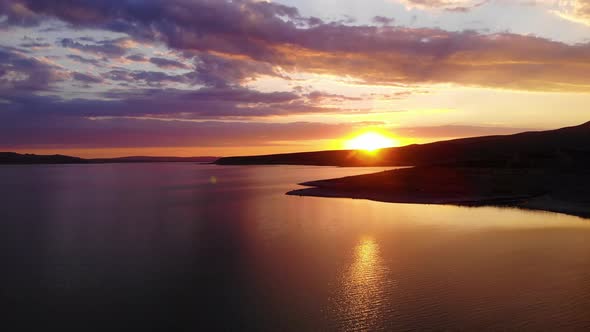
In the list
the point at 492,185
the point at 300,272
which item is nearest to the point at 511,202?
the point at 492,185

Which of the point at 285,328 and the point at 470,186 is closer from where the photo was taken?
the point at 285,328

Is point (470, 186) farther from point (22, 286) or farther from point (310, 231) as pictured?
point (22, 286)

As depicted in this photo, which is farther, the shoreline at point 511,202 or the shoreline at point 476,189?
the shoreline at point 476,189

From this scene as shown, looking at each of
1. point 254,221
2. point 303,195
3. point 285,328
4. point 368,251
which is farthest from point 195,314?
point 303,195

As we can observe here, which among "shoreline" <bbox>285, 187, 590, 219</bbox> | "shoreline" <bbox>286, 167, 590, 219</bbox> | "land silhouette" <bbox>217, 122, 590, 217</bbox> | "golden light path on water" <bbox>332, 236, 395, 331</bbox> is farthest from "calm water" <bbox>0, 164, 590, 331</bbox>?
"land silhouette" <bbox>217, 122, 590, 217</bbox>

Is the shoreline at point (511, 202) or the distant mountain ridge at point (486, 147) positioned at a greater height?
the distant mountain ridge at point (486, 147)

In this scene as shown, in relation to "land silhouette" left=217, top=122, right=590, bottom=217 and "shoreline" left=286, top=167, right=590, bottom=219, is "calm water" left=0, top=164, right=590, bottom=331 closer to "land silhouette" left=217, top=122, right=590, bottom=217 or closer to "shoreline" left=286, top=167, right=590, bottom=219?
"shoreline" left=286, top=167, right=590, bottom=219

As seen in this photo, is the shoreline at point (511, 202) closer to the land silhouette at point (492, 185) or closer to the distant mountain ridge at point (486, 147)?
the land silhouette at point (492, 185)

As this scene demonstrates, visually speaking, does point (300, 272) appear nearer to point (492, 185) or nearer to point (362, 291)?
point (362, 291)

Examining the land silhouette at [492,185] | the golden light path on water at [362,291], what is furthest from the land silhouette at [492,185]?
the golden light path on water at [362,291]
